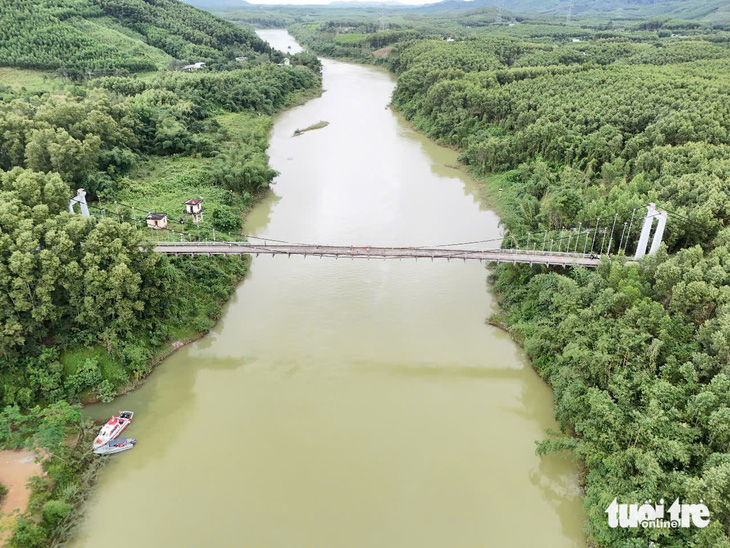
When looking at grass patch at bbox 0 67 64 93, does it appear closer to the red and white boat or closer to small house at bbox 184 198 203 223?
small house at bbox 184 198 203 223

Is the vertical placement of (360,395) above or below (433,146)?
below

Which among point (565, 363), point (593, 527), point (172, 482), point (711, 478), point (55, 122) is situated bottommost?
point (172, 482)

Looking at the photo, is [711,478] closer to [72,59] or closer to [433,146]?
[433,146]

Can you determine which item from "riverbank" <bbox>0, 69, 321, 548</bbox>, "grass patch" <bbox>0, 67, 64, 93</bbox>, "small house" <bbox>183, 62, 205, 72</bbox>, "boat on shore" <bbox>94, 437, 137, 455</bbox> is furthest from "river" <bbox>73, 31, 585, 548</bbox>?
"small house" <bbox>183, 62, 205, 72</bbox>

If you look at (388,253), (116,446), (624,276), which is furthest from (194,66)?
(624,276)

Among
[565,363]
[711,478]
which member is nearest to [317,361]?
[565,363]

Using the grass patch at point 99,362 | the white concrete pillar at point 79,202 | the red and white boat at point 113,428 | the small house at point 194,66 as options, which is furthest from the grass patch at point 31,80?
the red and white boat at point 113,428
